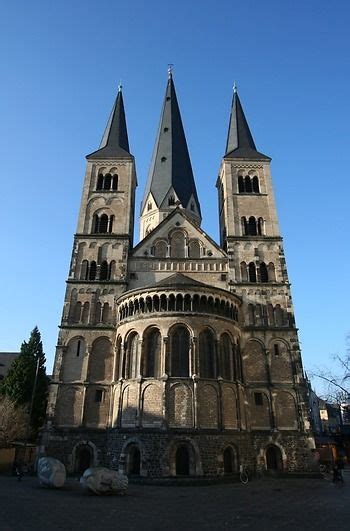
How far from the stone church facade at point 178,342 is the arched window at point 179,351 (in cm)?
7

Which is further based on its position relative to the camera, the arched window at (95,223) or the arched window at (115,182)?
the arched window at (115,182)

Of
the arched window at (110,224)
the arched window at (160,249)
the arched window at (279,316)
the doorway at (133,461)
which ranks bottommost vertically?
the doorway at (133,461)

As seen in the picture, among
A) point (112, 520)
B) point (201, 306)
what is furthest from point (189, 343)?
point (112, 520)

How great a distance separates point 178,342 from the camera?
24.6 m

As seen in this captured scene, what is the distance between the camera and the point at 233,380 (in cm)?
2505

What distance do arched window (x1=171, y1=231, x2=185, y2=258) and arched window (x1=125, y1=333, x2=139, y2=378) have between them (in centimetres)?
830

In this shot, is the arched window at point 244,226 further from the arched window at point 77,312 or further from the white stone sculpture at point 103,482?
the white stone sculpture at point 103,482

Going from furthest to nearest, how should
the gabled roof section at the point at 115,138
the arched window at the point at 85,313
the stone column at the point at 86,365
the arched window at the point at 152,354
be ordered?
the gabled roof section at the point at 115,138, the arched window at the point at 85,313, the stone column at the point at 86,365, the arched window at the point at 152,354

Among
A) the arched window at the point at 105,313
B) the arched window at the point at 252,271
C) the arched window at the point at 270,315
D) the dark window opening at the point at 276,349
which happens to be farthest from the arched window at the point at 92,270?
the dark window opening at the point at 276,349

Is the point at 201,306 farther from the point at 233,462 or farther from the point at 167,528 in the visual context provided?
the point at 167,528

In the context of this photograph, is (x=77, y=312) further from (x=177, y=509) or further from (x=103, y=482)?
(x=177, y=509)

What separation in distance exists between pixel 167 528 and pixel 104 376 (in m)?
17.3

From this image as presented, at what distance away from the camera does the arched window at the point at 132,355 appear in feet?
81.6

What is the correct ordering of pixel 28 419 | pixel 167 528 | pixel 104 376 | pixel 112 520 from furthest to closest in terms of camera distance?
pixel 28 419
pixel 104 376
pixel 112 520
pixel 167 528
